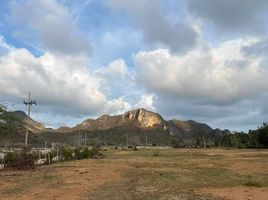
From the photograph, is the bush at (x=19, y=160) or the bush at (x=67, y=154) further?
the bush at (x=67, y=154)

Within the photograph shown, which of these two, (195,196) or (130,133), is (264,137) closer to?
Answer: (195,196)

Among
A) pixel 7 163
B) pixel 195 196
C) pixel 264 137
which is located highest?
pixel 264 137

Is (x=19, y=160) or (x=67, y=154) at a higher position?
(x=67, y=154)

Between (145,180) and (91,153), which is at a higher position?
(91,153)

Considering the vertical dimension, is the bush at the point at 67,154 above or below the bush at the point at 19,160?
above

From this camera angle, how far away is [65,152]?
1900 inches

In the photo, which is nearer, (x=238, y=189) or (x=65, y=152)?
(x=238, y=189)

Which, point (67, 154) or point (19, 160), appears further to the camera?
point (67, 154)

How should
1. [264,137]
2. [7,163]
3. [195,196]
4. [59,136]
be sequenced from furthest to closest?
1. [59,136]
2. [264,137]
3. [7,163]
4. [195,196]

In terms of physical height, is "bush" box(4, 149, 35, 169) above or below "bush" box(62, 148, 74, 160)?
below

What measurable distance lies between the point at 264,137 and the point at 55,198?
273 feet

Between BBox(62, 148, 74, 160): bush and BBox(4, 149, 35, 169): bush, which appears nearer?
BBox(4, 149, 35, 169): bush

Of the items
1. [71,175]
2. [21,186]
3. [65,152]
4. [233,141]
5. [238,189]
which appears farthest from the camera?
[233,141]

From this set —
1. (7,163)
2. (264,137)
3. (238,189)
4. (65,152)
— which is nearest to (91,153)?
(65,152)
